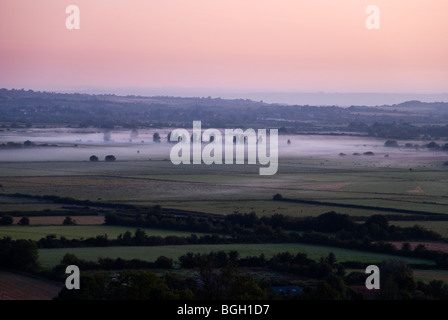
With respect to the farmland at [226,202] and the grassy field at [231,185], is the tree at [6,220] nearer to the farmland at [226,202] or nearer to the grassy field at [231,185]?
the farmland at [226,202]

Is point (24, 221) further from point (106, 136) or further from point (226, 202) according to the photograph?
point (106, 136)

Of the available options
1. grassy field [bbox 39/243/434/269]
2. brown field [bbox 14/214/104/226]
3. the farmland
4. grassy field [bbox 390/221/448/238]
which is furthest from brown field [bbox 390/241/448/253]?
brown field [bbox 14/214/104/226]

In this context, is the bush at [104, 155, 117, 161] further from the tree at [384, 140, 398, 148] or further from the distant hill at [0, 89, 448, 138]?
the distant hill at [0, 89, 448, 138]

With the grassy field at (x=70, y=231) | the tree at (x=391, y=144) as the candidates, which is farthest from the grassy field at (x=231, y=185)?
the tree at (x=391, y=144)

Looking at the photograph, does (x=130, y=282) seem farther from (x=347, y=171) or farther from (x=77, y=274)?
(x=347, y=171)

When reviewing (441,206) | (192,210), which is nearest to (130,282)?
(192,210)
